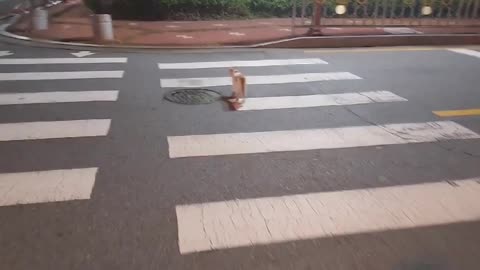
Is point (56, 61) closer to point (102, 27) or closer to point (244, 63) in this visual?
point (102, 27)

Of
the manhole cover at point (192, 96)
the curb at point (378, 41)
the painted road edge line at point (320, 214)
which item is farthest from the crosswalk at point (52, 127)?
the curb at point (378, 41)

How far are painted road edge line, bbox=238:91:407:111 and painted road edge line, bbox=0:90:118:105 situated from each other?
195cm

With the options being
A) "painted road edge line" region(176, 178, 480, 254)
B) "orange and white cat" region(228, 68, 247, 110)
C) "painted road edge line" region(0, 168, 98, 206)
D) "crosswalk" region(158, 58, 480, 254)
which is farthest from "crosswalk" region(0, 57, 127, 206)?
"orange and white cat" region(228, 68, 247, 110)

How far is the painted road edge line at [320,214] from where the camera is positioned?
2.95 metres

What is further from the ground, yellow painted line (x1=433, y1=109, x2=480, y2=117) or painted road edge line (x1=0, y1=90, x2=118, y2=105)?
yellow painted line (x1=433, y1=109, x2=480, y2=117)

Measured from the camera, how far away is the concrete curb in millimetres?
9656

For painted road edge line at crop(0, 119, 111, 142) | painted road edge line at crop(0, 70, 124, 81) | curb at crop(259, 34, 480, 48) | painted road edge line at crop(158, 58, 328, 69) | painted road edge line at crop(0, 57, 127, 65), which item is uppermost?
curb at crop(259, 34, 480, 48)

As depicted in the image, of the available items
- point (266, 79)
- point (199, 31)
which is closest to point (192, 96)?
point (266, 79)

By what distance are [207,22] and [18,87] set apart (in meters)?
7.57

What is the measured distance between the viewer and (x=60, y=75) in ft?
23.5

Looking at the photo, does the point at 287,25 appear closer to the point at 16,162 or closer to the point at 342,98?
the point at 342,98

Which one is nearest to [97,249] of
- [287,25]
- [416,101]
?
[416,101]

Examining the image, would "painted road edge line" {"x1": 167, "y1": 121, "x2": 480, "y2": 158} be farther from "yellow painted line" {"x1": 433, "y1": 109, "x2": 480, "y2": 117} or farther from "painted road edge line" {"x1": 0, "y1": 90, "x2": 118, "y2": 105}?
"painted road edge line" {"x1": 0, "y1": 90, "x2": 118, "y2": 105}

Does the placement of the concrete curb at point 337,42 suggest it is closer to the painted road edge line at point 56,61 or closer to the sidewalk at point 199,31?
the sidewalk at point 199,31
